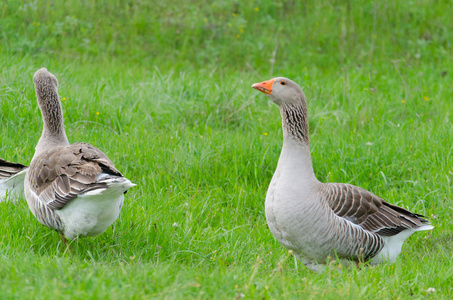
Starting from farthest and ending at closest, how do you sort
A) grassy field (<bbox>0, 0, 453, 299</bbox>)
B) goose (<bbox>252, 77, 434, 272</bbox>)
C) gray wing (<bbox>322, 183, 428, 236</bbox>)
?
gray wing (<bbox>322, 183, 428, 236</bbox>), goose (<bbox>252, 77, 434, 272</bbox>), grassy field (<bbox>0, 0, 453, 299</bbox>)

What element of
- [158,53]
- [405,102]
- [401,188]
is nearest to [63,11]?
[158,53]

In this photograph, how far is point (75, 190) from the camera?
4297 millimetres

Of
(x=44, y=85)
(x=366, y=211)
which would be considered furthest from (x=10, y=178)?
(x=366, y=211)

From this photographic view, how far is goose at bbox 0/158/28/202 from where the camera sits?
556cm

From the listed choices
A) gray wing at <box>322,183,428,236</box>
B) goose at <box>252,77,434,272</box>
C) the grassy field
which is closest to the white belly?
the grassy field

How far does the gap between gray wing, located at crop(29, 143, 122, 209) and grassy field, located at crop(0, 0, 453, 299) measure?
1.45ft

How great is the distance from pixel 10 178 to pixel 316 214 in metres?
3.21

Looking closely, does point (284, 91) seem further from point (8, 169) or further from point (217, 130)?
point (8, 169)

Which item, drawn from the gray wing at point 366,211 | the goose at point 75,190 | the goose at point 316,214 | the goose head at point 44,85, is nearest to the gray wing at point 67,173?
the goose at point 75,190

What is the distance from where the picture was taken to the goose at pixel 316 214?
4723mm

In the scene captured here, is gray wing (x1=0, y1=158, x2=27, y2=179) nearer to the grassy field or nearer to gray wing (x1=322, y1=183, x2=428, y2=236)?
the grassy field

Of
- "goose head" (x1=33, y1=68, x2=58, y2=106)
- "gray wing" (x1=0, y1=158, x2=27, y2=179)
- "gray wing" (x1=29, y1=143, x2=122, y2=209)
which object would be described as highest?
"goose head" (x1=33, y1=68, x2=58, y2=106)

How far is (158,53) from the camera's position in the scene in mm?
11297

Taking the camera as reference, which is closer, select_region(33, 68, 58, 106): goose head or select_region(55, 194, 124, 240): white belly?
select_region(55, 194, 124, 240): white belly
